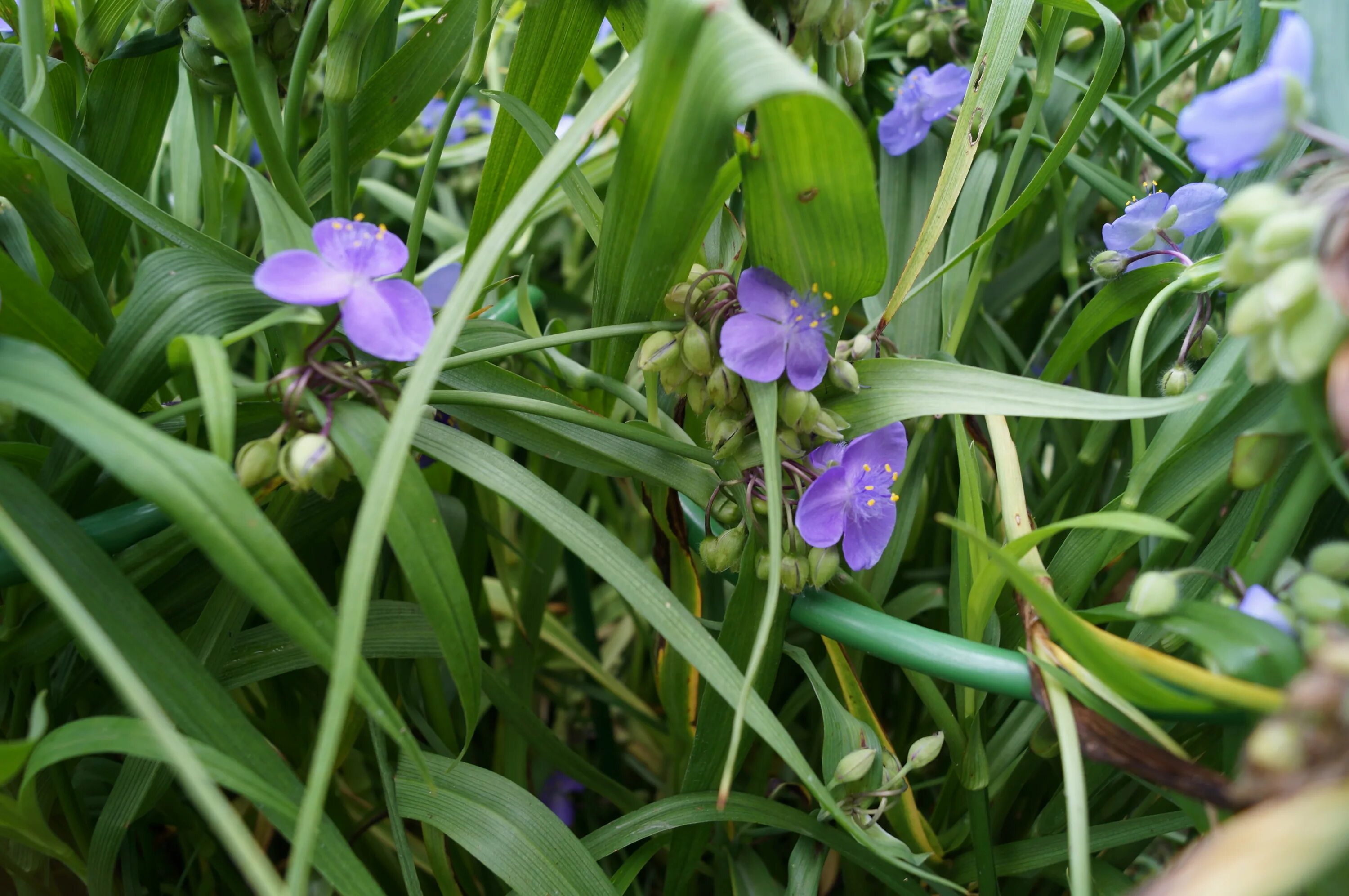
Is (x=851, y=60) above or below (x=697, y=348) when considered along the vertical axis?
above

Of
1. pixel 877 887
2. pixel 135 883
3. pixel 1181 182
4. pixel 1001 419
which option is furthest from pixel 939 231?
pixel 135 883

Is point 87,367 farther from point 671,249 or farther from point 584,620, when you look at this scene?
point 584,620

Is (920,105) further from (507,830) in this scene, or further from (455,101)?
(507,830)

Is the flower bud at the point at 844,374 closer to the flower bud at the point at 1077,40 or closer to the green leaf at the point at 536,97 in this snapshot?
the green leaf at the point at 536,97

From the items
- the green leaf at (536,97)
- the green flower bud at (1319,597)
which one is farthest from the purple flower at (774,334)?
the green flower bud at (1319,597)

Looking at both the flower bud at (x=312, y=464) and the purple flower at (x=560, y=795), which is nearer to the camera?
the flower bud at (x=312, y=464)

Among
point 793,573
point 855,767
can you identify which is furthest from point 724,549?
point 855,767

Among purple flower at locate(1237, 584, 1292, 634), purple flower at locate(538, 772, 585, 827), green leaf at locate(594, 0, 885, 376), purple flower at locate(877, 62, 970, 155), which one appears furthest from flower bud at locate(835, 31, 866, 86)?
purple flower at locate(538, 772, 585, 827)
